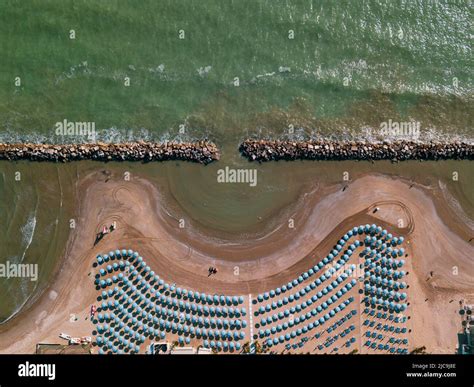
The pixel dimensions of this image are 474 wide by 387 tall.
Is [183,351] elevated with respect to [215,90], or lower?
lower

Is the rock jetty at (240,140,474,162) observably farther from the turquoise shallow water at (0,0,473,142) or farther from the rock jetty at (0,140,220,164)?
the rock jetty at (0,140,220,164)

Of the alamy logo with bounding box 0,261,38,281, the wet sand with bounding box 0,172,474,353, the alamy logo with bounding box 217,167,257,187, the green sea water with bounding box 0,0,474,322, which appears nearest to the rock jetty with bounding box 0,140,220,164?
the green sea water with bounding box 0,0,474,322

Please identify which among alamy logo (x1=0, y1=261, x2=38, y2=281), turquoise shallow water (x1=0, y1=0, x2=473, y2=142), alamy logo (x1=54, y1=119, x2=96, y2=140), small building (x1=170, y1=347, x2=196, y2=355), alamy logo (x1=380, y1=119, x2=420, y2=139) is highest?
turquoise shallow water (x1=0, y1=0, x2=473, y2=142)

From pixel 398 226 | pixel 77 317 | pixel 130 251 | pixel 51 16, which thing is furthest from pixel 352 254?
pixel 51 16

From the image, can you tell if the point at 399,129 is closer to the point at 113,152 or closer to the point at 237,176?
the point at 237,176

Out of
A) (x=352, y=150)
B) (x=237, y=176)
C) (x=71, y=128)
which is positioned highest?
(x=71, y=128)
